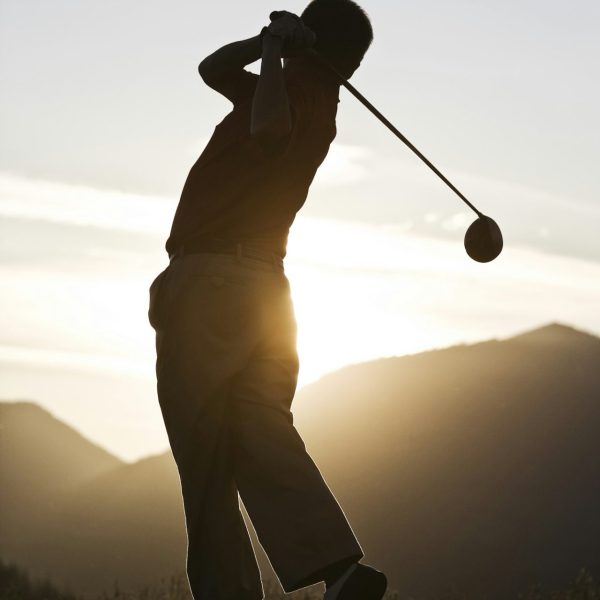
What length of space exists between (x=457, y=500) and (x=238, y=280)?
23409mm

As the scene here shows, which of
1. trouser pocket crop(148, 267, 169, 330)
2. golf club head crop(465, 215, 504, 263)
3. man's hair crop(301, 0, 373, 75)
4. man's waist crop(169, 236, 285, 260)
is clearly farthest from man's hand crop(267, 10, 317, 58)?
golf club head crop(465, 215, 504, 263)

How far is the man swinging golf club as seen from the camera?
4.73 m

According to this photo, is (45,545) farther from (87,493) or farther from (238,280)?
(238,280)

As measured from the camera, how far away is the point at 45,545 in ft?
108

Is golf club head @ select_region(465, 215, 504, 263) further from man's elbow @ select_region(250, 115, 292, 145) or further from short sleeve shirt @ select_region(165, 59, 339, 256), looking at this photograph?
man's elbow @ select_region(250, 115, 292, 145)

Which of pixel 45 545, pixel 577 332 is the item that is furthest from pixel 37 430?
pixel 577 332

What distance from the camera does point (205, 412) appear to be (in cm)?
483

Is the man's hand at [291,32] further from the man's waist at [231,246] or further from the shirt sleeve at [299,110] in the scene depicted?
the man's waist at [231,246]

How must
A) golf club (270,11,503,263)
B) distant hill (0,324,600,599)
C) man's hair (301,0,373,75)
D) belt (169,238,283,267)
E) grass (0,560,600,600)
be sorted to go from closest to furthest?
1. belt (169,238,283,267)
2. man's hair (301,0,373,75)
3. golf club (270,11,503,263)
4. grass (0,560,600,600)
5. distant hill (0,324,600,599)

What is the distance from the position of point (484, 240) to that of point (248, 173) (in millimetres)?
1555

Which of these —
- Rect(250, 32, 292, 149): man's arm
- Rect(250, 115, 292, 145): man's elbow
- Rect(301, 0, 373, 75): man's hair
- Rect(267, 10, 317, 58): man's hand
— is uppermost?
Rect(301, 0, 373, 75): man's hair

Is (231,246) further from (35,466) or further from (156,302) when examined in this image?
(35,466)

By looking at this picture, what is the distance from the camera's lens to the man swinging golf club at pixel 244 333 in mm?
4734


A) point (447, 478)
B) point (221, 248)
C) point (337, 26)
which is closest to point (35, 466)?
point (447, 478)
